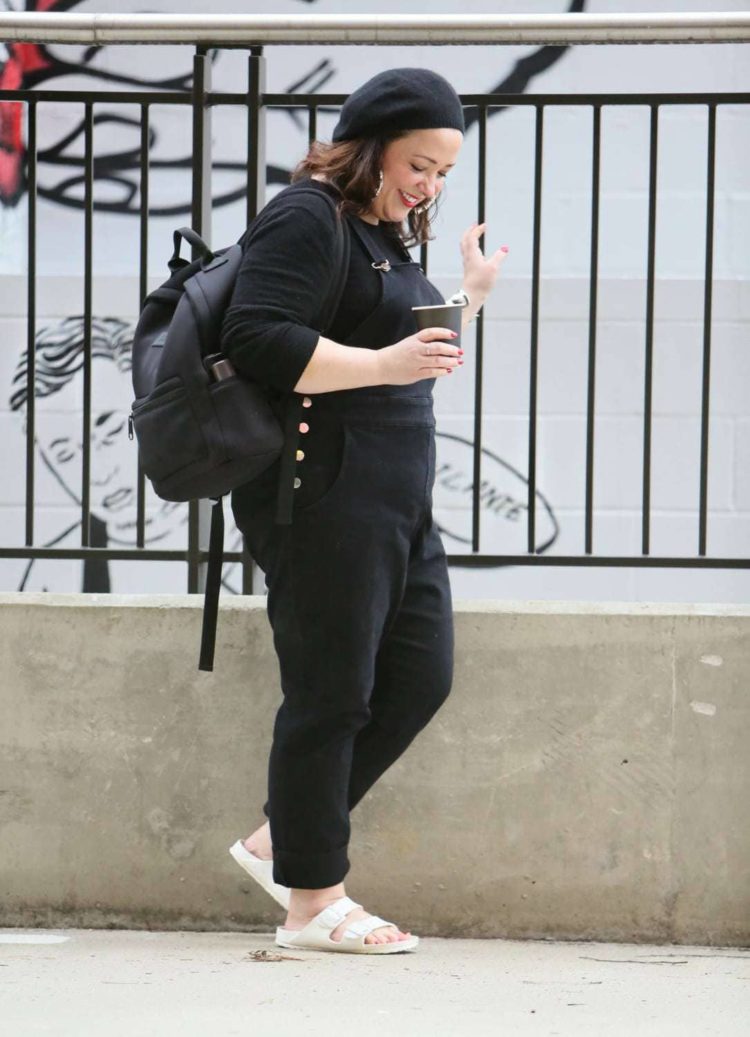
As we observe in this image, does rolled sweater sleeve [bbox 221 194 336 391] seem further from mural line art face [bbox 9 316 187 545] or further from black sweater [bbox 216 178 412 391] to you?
mural line art face [bbox 9 316 187 545]

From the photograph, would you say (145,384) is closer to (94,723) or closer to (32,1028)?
(94,723)

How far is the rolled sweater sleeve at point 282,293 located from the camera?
2.41 metres

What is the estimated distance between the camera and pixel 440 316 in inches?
93.7

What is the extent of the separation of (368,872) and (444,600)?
2.07 ft

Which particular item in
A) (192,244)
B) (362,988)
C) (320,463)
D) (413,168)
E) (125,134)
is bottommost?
(362,988)

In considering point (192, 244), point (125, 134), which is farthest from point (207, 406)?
point (125, 134)

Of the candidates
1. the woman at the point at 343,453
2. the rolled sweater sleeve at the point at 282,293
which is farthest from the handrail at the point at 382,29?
the rolled sweater sleeve at the point at 282,293

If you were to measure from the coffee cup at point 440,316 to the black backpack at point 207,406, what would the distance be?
199 mm

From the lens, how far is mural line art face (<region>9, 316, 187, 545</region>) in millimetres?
5008

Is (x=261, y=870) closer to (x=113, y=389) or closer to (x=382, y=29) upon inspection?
(x=382, y=29)

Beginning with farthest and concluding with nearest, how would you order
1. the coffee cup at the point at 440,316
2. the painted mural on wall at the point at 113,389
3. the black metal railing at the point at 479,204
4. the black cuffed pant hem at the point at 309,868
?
the painted mural on wall at the point at 113,389
the black metal railing at the point at 479,204
the black cuffed pant hem at the point at 309,868
the coffee cup at the point at 440,316

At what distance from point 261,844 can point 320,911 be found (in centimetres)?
21

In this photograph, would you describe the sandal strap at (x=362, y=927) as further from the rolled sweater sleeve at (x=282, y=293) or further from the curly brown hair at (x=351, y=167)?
the curly brown hair at (x=351, y=167)

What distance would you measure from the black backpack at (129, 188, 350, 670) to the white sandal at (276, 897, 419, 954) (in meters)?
0.72
